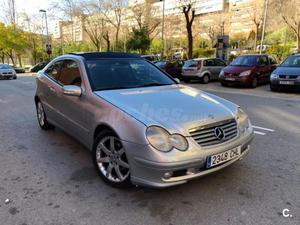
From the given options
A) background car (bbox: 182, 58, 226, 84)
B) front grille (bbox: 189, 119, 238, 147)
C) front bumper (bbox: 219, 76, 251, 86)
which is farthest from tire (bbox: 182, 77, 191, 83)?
A: front grille (bbox: 189, 119, 238, 147)

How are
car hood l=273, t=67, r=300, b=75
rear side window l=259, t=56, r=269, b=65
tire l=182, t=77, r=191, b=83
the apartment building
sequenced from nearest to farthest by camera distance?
car hood l=273, t=67, r=300, b=75
rear side window l=259, t=56, r=269, b=65
tire l=182, t=77, r=191, b=83
the apartment building

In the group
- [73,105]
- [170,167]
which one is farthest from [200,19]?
[170,167]

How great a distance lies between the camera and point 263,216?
2475 millimetres

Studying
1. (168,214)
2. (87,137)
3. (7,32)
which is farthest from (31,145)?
(7,32)

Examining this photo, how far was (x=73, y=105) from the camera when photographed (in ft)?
12.1

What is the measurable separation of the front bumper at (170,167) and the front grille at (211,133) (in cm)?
6

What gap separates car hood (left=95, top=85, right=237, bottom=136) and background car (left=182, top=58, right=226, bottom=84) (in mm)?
10844

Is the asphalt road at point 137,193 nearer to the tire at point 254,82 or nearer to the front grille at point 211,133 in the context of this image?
the front grille at point 211,133

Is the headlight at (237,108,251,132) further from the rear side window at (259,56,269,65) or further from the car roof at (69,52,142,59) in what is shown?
the rear side window at (259,56,269,65)

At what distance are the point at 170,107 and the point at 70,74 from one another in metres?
1.89

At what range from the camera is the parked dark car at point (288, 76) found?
9703mm

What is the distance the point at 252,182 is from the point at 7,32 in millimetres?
42587

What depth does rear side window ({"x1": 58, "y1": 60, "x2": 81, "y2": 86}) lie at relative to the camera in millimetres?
3786

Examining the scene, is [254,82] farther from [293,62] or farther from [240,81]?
[293,62]
